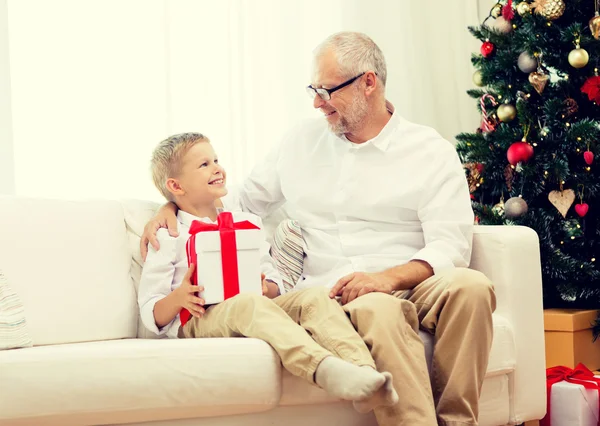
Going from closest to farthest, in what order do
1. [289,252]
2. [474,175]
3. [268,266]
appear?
1. [268,266]
2. [289,252]
3. [474,175]

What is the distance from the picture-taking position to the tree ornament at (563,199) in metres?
3.16

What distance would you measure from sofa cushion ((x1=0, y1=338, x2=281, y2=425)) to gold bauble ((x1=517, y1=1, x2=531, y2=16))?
1939 mm

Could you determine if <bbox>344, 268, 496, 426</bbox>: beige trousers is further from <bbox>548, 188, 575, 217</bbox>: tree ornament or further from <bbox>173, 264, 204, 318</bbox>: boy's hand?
<bbox>548, 188, 575, 217</bbox>: tree ornament

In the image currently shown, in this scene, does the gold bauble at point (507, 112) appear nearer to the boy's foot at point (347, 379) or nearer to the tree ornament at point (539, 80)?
the tree ornament at point (539, 80)

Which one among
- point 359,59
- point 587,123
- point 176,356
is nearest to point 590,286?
point 587,123

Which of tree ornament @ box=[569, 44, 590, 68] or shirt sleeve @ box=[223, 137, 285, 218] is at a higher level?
tree ornament @ box=[569, 44, 590, 68]

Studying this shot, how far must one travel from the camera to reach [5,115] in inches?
110

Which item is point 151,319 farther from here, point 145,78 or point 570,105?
point 570,105

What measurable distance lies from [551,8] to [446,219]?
121 centimetres

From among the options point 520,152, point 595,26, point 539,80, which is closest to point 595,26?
point 595,26

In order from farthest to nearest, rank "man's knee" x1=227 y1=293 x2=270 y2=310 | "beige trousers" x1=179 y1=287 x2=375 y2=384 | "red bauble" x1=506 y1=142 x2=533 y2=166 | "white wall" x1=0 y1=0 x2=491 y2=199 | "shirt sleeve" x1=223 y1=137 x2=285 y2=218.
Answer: "red bauble" x1=506 y1=142 x2=533 y2=166, "white wall" x1=0 y1=0 x2=491 y2=199, "shirt sleeve" x1=223 y1=137 x2=285 y2=218, "man's knee" x1=227 y1=293 x2=270 y2=310, "beige trousers" x1=179 y1=287 x2=375 y2=384

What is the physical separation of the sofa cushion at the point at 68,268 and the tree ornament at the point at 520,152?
153cm

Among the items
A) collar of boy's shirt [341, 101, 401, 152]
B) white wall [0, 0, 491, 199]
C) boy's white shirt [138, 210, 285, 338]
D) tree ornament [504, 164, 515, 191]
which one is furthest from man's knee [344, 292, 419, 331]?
tree ornament [504, 164, 515, 191]

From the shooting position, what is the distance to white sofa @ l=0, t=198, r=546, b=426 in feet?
5.85
